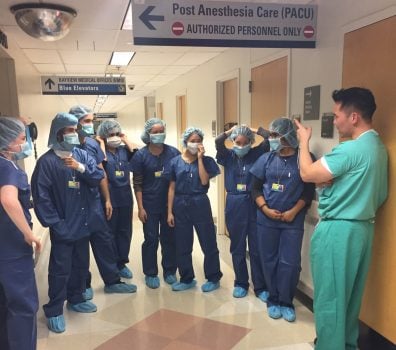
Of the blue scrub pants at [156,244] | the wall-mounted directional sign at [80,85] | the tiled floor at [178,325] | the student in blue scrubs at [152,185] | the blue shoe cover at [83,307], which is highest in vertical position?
the wall-mounted directional sign at [80,85]

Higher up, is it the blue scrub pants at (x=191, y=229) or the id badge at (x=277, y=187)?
the id badge at (x=277, y=187)

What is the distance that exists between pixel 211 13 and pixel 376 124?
1133 mm

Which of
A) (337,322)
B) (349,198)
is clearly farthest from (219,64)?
(337,322)

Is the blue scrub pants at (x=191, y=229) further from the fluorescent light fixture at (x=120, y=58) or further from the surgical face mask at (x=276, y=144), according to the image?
the fluorescent light fixture at (x=120, y=58)

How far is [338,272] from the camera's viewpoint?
6.23 ft

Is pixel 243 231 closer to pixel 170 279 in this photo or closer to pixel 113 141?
pixel 170 279

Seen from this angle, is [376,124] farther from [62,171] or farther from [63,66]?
[63,66]

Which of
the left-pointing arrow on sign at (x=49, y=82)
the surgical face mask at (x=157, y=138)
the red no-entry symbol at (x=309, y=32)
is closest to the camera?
the red no-entry symbol at (x=309, y=32)

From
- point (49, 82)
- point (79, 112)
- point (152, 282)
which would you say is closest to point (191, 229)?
point (152, 282)

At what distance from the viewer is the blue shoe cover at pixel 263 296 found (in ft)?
9.37

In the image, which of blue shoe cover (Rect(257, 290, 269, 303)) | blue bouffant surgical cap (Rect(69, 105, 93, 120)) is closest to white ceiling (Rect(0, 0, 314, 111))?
blue bouffant surgical cap (Rect(69, 105, 93, 120))

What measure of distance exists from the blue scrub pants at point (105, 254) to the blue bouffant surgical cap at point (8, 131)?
107 centimetres

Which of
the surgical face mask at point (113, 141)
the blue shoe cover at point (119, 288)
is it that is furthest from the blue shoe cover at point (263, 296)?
the surgical face mask at point (113, 141)

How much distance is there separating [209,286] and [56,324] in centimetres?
121
